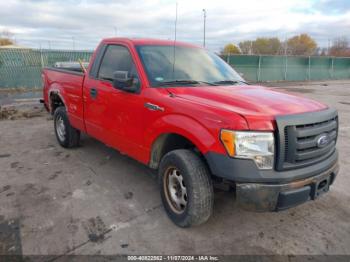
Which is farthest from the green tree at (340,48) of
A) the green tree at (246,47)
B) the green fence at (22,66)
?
the green fence at (22,66)

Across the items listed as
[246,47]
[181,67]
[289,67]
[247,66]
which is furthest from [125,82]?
[246,47]

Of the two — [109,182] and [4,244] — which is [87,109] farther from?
[4,244]

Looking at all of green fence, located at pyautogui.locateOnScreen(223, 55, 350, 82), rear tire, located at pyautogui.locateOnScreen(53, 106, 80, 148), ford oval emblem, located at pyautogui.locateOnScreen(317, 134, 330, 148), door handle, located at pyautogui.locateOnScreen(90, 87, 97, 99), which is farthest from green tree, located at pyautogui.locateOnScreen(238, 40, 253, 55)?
ford oval emblem, located at pyautogui.locateOnScreen(317, 134, 330, 148)

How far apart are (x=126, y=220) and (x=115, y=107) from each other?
1.45 meters

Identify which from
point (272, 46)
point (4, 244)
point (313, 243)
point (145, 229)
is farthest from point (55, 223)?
point (272, 46)

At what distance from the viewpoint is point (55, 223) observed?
326 centimetres

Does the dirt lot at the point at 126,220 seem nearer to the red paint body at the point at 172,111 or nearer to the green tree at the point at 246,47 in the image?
the red paint body at the point at 172,111

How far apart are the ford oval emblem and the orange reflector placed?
2.91 feet

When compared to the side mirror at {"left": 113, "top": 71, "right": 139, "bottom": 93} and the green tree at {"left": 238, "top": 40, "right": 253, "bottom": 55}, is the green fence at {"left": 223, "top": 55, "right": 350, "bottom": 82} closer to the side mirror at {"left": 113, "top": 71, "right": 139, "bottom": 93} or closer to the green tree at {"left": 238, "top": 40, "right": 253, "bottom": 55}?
the green tree at {"left": 238, "top": 40, "right": 253, "bottom": 55}

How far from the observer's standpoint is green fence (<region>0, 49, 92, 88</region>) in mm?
15172

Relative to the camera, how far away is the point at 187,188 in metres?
2.95

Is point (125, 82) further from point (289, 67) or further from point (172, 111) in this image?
point (289, 67)

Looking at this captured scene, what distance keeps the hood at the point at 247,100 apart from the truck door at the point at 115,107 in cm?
60

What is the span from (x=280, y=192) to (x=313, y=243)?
0.79m
